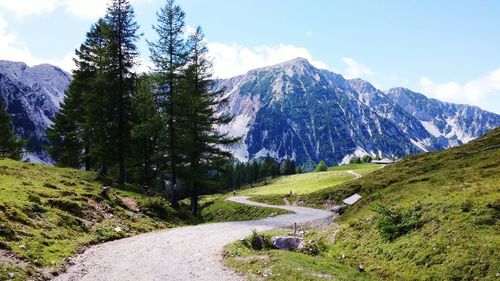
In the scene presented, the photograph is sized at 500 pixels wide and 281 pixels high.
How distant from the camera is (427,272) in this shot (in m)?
19.0

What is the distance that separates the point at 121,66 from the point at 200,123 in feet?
37.0

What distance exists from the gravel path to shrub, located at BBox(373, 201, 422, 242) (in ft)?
32.9

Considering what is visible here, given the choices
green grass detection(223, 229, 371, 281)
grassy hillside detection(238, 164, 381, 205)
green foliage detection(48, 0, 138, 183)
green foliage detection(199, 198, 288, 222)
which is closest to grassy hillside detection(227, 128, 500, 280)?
green grass detection(223, 229, 371, 281)

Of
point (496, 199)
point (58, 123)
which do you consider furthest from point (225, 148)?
point (496, 199)

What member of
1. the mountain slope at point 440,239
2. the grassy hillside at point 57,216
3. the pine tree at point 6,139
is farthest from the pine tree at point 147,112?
the pine tree at point 6,139

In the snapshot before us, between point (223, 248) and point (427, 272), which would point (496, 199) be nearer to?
point (427, 272)

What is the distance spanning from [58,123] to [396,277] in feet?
187

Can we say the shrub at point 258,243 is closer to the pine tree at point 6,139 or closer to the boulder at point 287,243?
the boulder at point 287,243

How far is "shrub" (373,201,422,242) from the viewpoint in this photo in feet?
79.2

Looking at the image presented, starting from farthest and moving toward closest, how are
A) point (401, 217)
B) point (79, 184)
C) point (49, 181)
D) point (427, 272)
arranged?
point (79, 184), point (49, 181), point (401, 217), point (427, 272)

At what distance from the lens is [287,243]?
26.0 meters

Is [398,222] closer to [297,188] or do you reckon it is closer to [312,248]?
[312,248]

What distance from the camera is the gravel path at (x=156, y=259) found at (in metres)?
18.9

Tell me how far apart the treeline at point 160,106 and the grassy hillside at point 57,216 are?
5179mm
